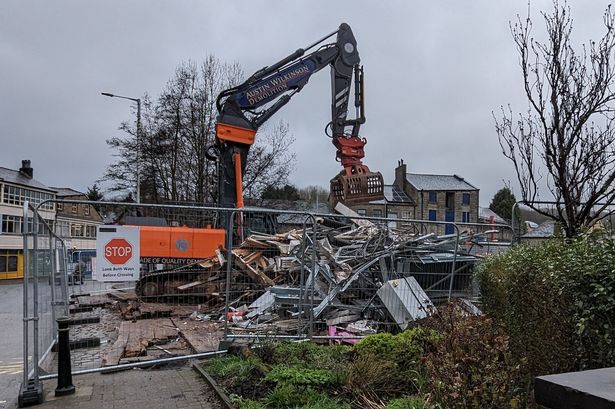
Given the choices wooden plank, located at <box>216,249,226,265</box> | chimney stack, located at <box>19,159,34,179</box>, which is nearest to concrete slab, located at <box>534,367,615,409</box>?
wooden plank, located at <box>216,249,226,265</box>

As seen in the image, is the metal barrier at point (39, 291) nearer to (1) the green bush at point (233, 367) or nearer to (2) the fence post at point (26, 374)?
(2) the fence post at point (26, 374)

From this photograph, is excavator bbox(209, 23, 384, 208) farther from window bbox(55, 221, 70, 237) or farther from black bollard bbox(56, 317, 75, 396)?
black bollard bbox(56, 317, 75, 396)

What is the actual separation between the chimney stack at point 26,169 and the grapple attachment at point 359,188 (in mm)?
53982

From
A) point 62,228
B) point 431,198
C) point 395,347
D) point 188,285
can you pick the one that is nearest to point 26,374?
point 62,228

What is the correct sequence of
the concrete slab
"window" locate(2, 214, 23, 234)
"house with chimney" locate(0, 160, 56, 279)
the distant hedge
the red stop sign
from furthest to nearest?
1. "window" locate(2, 214, 23, 234)
2. "house with chimney" locate(0, 160, 56, 279)
3. the red stop sign
4. the distant hedge
5. the concrete slab

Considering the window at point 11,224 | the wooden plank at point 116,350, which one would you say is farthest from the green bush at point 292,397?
the window at point 11,224

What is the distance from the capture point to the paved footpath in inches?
192

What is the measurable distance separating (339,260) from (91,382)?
447 centimetres

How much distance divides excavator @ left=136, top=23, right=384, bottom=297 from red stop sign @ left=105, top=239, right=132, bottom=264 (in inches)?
300

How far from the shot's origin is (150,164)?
28.2m

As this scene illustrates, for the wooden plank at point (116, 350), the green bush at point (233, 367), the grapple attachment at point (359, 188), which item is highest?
the grapple attachment at point (359, 188)

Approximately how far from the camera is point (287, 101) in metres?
15.6

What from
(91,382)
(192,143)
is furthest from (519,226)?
(192,143)

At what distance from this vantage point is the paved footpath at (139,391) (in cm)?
488
